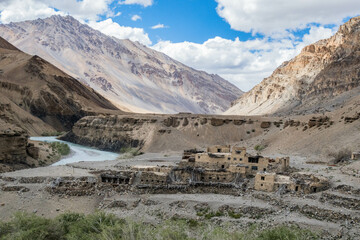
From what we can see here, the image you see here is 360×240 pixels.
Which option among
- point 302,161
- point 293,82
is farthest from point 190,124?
point 293,82

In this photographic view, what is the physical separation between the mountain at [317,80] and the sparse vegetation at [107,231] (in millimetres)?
59012

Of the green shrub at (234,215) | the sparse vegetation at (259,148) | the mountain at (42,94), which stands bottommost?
the green shrub at (234,215)

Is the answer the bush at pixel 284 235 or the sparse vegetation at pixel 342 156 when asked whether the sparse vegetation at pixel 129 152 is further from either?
the bush at pixel 284 235

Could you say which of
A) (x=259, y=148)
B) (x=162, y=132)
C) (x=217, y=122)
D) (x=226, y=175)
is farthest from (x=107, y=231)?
(x=217, y=122)

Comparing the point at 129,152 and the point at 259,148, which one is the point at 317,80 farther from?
the point at 129,152

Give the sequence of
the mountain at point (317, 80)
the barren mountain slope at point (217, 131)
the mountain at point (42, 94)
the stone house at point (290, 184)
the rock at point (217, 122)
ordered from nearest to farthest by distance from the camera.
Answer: the stone house at point (290, 184)
the barren mountain slope at point (217, 131)
the rock at point (217, 122)
the mountain at point (317, 80)
the mountain at point (42, 94)

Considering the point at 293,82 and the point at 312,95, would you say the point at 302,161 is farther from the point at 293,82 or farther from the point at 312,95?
the point at 293,82

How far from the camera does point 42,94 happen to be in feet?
328

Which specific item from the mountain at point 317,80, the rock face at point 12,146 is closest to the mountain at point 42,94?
the rock face at point 12,146

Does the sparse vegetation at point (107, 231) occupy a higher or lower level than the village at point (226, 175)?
lower

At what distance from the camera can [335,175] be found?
3241cm

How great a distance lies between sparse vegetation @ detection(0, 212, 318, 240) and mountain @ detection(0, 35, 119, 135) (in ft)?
211

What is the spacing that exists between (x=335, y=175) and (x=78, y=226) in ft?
70.9

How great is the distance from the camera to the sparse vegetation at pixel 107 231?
58.7ft
